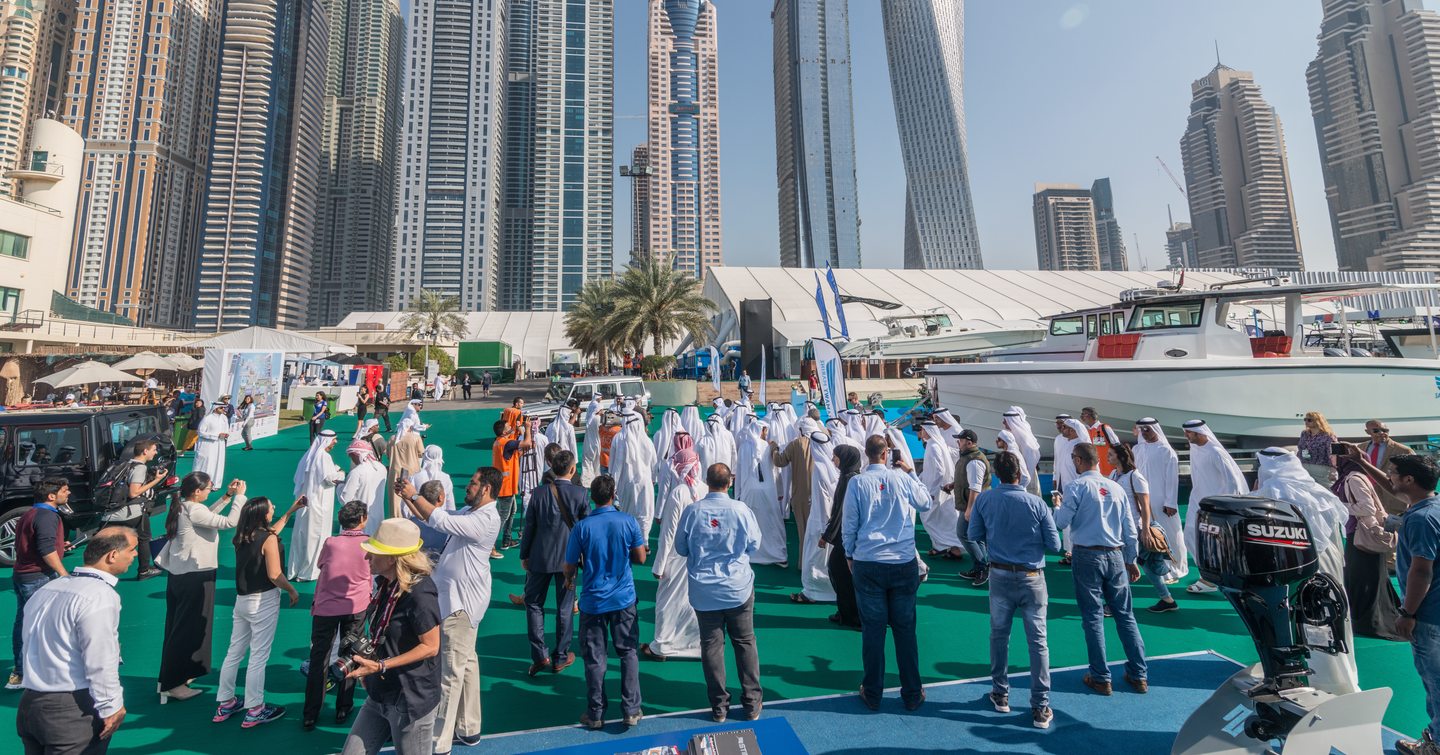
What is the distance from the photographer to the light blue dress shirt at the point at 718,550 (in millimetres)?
3564

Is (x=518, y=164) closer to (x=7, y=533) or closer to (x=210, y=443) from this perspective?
(x=210, y=443)

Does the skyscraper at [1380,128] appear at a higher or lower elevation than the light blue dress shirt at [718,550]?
higher

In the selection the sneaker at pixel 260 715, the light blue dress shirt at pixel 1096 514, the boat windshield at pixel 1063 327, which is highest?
the boat windshield at pixel 1063 327

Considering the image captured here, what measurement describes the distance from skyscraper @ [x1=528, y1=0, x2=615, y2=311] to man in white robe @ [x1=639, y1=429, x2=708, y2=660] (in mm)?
108445

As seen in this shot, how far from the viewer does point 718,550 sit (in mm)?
3654

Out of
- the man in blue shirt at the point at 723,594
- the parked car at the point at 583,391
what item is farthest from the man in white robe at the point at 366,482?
the parked car at the point at 583,391

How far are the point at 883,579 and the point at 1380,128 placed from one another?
195 meters

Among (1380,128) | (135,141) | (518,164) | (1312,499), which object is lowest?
(1312,499)

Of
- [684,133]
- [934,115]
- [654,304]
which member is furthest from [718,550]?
[684,133]

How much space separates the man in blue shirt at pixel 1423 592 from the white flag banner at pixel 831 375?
7.45m

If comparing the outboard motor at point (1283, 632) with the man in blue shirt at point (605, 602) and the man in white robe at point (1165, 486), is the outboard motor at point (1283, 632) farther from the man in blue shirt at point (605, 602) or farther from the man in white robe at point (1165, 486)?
the man in white robe at point (1165, 486)

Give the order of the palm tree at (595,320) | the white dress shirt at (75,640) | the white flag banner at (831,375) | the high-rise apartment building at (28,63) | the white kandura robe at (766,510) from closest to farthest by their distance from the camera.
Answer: the white dress shirt at (75,640) < the white kandura robe at (766,510) < the white flag banner at (831,375) < the palm tree at (595,320) < the high-rise apartment building at (28,63)

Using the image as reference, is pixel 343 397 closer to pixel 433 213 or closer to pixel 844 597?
pixel 844 597

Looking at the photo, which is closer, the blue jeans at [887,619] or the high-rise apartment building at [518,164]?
the blue jeans at [887,619]
